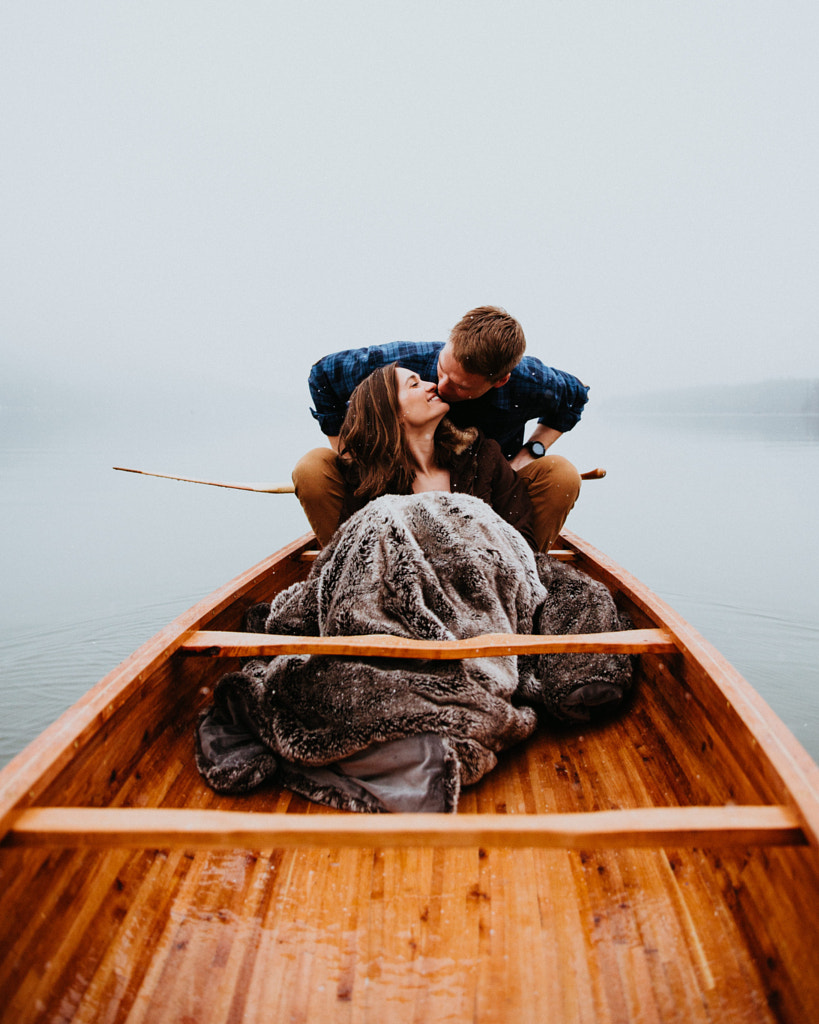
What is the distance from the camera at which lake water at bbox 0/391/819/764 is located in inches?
133

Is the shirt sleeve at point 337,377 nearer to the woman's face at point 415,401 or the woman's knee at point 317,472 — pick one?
the woman's knee at point 317,472

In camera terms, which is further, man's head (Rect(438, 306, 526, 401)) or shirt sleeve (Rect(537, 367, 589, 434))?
shirt sleeve (Rect(537, 367, 589, 434))

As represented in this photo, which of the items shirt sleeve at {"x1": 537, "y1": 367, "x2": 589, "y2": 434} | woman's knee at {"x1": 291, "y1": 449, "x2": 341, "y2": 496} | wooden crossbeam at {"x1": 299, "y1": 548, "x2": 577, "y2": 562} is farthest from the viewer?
shirt sleeve at {"x1": 537, "y1": 367, "x2": 589, "y2": 434}

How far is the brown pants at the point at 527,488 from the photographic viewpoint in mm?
2246

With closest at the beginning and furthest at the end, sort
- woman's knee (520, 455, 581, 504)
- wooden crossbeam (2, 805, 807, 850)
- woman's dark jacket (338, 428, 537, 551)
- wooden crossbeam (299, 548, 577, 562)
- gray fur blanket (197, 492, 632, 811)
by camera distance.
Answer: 1. wooden crossbeam (2, 805, 807, 850)
2. gray fur blanket (197, 492, 632, 811)
3. woman's dark jacket (338, 428, 537, 551)
4. woman's knee (520, 455, 581, 504)
5. wooden crossbeam (299, 548, 577, 562)

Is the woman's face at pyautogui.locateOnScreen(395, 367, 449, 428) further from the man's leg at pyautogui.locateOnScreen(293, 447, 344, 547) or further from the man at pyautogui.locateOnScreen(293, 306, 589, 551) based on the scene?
the man's leg at pyautogui.locateOnScreen(293, 447, 344, 547)

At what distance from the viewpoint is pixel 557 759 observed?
144 centimetres

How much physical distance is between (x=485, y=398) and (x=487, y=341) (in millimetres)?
610

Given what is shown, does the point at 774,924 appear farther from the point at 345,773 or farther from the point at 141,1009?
the point at 141,1009

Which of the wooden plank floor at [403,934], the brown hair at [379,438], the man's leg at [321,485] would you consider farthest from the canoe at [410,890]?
the man's leg at [321,485]

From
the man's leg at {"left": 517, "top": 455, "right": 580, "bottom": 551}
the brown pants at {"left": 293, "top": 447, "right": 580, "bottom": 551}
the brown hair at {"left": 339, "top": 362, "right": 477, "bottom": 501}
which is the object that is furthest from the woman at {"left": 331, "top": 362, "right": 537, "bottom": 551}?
the man's leg at {"left": 517, "top": 455, "right": 580, "bottom": 551}

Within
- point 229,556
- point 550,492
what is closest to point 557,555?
point 550,492

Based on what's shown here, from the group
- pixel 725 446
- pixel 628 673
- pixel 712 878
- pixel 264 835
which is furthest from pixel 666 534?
pixel 725 446

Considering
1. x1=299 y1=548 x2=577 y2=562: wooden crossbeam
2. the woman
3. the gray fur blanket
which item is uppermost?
the woman
